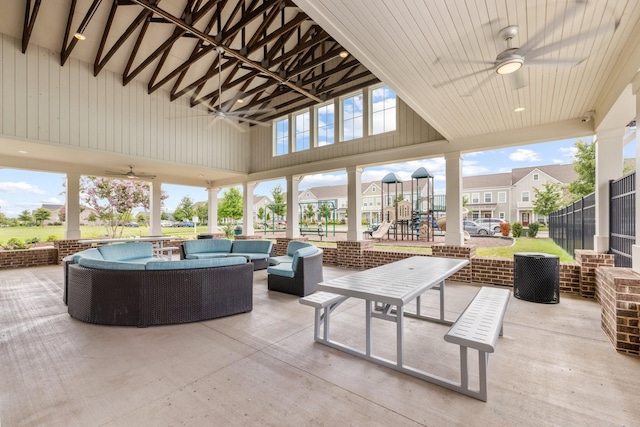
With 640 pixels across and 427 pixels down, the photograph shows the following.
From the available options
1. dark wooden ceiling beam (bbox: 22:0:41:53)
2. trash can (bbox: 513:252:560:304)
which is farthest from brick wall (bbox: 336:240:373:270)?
dark wooden ceiling beam (bbox: 22:0:41:53)

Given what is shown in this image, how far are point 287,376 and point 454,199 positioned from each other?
17.3ft

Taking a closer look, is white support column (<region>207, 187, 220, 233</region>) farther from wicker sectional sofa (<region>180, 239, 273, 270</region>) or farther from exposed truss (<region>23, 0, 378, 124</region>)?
wicker sectional sofa (<region>180, 239, 273, 270</region>)

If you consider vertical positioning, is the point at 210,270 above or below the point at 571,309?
above

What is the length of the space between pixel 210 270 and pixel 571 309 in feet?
17.1

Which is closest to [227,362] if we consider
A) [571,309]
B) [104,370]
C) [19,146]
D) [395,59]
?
[104,370]

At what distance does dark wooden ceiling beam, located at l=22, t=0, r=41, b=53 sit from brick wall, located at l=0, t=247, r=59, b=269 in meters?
5.40

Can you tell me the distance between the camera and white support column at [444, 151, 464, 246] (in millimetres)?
5992

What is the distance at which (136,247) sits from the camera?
6.28m

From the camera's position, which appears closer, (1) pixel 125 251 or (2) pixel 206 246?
(1) pixel 125 251

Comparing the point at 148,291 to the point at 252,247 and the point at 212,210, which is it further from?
the point at 212,210

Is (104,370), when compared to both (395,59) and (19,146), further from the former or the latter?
(19,146)

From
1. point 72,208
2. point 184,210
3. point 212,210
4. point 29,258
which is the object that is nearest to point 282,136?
point 212,210

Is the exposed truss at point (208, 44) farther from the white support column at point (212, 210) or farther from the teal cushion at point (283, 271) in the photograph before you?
the white support column at point (212, 210)

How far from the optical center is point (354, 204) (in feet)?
25.1
